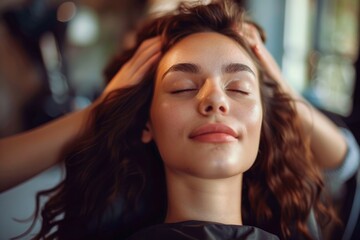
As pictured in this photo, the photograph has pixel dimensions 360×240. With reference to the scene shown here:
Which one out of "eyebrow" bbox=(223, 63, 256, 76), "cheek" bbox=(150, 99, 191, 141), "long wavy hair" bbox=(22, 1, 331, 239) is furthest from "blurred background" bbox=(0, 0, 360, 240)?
"cheek" bbox=(150, 99, 191, 141)

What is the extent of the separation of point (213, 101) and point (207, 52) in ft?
0.46

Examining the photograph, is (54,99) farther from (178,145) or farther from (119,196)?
(178,145)

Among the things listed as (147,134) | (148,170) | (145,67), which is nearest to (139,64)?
(145,67)

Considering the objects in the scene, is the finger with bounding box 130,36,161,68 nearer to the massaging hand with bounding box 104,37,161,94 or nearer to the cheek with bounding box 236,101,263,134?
the massaging hand with bounding box 104,37,161,94

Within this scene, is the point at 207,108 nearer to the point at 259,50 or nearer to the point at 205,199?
the point at 205,199

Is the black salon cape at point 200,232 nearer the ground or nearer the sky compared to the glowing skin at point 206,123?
nearer the ground

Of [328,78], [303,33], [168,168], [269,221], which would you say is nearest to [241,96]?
[168,168]

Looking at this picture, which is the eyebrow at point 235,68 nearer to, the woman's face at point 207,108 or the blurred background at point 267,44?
the woman's face at point 207,108

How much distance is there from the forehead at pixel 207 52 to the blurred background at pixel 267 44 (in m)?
1.25

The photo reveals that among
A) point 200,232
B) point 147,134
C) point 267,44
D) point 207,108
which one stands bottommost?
point 267,44

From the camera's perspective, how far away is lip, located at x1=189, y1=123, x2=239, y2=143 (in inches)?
39.2

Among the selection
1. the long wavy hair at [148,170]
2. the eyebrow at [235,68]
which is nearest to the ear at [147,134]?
the long wavy hair at [148,170]

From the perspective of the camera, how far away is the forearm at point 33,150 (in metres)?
1.21

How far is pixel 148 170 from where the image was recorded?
130cm
